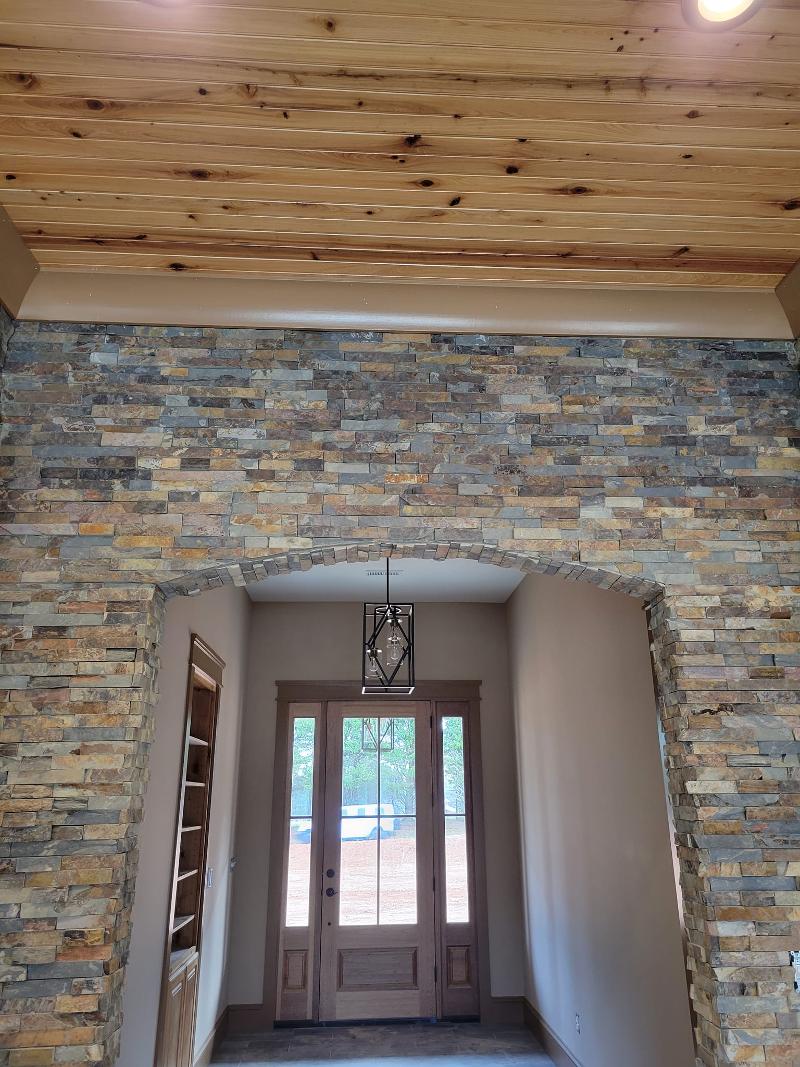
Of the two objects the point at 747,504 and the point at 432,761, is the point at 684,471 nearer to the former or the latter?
the point at 747,504

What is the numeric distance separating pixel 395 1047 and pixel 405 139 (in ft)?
16.6

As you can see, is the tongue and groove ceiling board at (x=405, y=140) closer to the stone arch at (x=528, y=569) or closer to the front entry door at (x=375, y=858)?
the stone arch at (x=528, y=569)

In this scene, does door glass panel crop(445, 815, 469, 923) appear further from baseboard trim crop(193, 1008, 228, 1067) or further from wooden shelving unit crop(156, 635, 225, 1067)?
wooden shelving unit crop(156, 635, 225, 1067)

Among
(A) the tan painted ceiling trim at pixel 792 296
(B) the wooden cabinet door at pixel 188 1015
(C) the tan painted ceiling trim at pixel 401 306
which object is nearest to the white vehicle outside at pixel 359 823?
(B) the wooden cabinet door at pixel 188 1015

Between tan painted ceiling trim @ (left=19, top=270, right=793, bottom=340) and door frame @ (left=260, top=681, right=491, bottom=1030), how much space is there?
3414 millimetres

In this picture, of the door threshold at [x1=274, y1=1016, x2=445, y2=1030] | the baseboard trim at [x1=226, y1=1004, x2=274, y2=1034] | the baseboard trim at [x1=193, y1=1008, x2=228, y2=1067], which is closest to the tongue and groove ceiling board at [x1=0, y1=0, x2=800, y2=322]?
the baseboard trim at [x1=193, y1=1008, x2=228, y2=1067]

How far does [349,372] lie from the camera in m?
2.43

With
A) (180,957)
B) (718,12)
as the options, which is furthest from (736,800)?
(180,957)

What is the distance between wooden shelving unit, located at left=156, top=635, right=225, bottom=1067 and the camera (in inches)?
128

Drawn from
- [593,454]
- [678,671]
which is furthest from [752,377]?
[678,671]

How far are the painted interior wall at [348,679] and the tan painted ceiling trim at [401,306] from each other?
361 centimetres

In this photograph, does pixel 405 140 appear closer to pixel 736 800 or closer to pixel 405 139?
pixel 405 139

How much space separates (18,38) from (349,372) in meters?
1.19

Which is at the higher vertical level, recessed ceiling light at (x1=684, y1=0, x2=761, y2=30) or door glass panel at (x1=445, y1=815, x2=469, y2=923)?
recessed ceiling light at (x1=684, y1=0, x2=761, y2=30)
